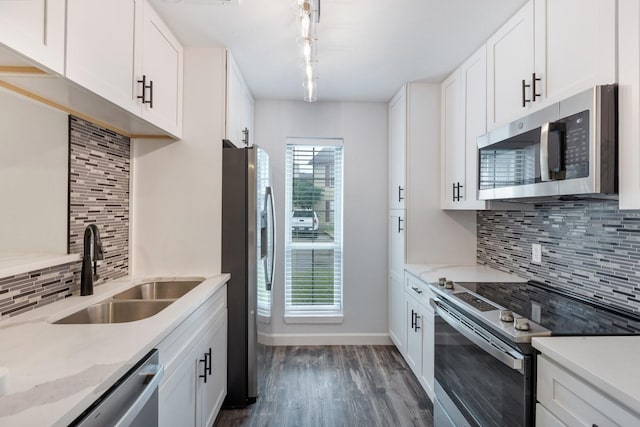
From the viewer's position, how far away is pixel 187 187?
221 cm

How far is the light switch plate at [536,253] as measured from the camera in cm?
202

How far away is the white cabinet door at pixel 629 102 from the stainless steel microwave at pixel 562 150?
0.03m

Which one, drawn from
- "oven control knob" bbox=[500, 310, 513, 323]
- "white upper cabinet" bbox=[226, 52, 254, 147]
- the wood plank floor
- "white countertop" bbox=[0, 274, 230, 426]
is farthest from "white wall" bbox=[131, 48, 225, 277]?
"oven control knob" bbox=[500, 310, 513, 323]

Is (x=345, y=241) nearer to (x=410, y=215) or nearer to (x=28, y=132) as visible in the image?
(x=410, y=215)

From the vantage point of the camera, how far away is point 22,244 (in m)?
1.54

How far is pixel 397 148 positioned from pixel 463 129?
28.2 inches

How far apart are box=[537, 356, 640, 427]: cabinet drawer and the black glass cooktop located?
17cm

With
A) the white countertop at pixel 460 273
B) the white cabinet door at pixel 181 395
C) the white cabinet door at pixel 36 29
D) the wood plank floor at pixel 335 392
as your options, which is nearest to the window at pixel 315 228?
the wood plank floor at pixel 335 392

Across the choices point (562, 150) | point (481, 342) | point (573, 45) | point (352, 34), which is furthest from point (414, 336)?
point (352, 34)

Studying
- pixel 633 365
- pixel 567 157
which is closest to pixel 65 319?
pixel 633 365

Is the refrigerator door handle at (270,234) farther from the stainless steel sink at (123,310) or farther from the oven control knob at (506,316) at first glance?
the oven control knob at (506,316)

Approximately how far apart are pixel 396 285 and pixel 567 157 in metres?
1.94

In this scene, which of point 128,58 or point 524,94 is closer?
point 128,58

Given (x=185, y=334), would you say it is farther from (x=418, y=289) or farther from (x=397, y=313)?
(x=397, y=313)
